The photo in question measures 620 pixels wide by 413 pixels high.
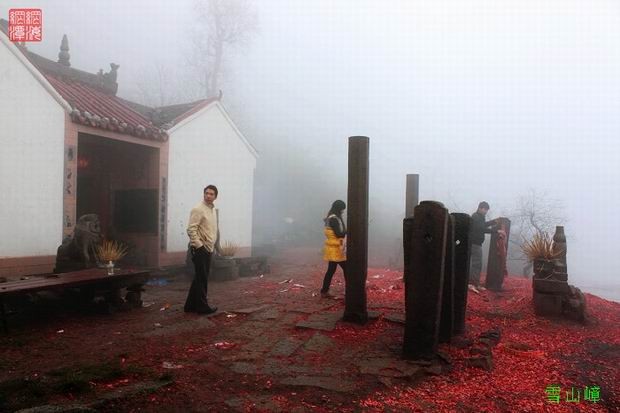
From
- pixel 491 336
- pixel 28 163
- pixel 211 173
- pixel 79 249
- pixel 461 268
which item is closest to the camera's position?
pixel 491 336

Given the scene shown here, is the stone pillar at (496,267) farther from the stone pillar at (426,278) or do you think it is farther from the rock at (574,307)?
the stone pillar at (426,278)

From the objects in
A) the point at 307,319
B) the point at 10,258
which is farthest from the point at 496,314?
the point at 10,258

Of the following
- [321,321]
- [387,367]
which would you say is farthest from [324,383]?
[321,321]

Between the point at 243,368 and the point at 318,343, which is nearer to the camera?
the point at 243,368

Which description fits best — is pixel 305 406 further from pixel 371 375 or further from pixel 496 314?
pixel 496 314

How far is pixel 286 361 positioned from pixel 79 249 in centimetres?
510

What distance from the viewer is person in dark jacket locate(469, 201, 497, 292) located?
10070mm

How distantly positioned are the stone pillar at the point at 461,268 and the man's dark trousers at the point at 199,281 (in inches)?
155

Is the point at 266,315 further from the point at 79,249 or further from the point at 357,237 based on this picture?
the point at 79,249

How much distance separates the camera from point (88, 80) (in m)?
13.1

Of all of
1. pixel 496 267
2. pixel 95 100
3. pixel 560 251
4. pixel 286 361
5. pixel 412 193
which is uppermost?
pixel 95 100

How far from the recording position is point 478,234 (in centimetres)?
1009

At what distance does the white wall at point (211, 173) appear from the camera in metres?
12.3

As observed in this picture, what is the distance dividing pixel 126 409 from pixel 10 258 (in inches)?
266
